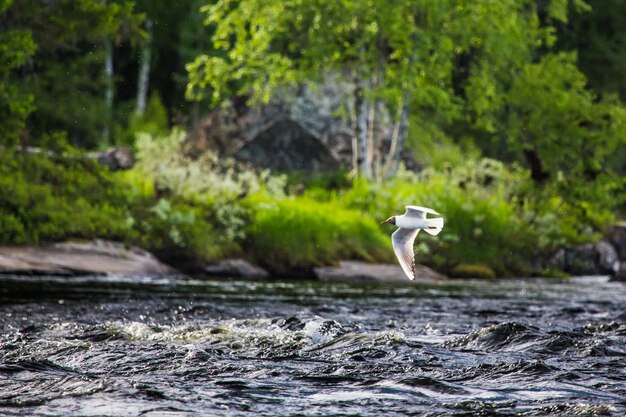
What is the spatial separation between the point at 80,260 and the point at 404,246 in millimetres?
7673

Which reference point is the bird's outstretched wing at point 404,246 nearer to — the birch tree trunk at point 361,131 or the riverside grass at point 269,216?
the riverside grass at point 269,216

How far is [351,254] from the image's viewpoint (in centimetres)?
2048

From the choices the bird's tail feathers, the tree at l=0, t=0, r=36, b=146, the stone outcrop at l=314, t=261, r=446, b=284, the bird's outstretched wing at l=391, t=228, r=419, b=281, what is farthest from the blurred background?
the bird's tail feathers

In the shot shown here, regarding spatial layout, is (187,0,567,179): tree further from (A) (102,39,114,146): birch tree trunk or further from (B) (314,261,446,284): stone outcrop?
(A) (102,39,114,146): birch tree trunk

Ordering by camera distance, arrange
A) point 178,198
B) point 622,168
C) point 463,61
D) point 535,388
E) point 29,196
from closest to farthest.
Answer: point 535,388
point 29,196
point 178,198
point 463,61
point 622,168

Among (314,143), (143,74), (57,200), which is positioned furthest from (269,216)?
(143,74)

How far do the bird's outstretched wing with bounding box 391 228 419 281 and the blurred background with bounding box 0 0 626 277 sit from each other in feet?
26.0

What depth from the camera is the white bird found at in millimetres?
10662

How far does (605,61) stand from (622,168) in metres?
5.45

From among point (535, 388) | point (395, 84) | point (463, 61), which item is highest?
point (463, 61)

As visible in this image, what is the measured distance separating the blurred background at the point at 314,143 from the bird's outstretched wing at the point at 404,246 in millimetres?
7921

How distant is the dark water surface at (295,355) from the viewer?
6.25 m

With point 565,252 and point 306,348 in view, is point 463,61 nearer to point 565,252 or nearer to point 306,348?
point 565,252

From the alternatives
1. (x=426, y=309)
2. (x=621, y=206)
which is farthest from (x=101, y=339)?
(x=621, y=206)
